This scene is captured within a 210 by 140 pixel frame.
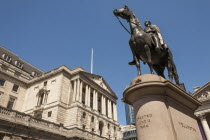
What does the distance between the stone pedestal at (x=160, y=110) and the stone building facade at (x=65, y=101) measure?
2568 cm

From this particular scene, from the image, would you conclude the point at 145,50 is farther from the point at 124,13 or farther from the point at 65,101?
the point at 65,101

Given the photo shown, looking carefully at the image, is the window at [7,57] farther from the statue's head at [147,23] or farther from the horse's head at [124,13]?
the statue's head at [147,23]

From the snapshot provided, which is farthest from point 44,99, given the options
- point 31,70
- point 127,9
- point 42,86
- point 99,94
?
point 127,9

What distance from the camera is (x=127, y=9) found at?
26.3 ft

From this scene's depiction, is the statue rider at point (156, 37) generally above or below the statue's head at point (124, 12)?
below

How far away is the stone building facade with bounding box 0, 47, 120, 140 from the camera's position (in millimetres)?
36906

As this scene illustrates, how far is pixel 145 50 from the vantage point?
6941 mm

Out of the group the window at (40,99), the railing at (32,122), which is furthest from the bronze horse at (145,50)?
the window at (40,99)

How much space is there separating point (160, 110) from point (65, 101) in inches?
1485

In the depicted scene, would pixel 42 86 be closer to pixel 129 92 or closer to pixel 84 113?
pixel 84 113

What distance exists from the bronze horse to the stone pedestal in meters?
1.39

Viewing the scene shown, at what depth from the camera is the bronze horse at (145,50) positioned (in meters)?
6.98

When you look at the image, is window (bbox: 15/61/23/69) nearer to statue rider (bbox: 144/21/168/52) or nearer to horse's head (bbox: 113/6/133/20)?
horse's head (bbox: 113/6/133/20)

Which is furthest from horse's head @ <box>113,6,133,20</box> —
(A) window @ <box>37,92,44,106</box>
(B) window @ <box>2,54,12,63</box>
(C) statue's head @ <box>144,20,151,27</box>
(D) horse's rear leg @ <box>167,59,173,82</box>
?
(B) window @ <box>2,54,12,63</box>
